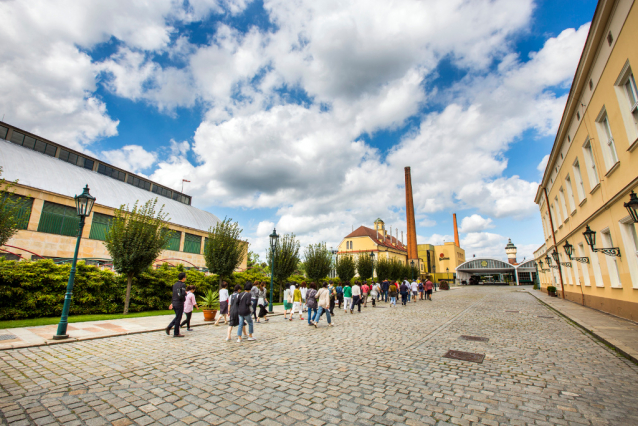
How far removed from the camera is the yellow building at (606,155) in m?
8.97

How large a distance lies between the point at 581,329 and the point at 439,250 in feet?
267

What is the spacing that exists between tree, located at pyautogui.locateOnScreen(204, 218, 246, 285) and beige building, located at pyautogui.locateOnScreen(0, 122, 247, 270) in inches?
150

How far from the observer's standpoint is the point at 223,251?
21.2 meters

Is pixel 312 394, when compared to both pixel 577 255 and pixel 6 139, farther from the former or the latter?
pixel 6 139

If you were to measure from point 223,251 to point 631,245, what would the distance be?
20975 mm

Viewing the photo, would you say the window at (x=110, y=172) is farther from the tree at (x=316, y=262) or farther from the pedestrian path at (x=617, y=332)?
the pedestrian path at (x=617, y=332)

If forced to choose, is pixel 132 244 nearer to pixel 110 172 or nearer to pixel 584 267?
pixel 584 267

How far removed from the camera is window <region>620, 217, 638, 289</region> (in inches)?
388

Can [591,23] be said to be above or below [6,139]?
below

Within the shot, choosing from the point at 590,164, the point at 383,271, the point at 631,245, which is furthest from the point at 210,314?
the point at 383,271

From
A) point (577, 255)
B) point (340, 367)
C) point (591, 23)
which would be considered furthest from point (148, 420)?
point (577, 255)

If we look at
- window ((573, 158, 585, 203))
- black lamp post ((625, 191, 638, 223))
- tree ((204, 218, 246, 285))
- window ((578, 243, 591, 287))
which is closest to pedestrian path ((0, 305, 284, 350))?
tree ((204, 218, 246, 285))

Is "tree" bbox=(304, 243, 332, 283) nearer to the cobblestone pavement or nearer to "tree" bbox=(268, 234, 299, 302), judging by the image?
"tree" bbox=(268, 234, 299, 302)

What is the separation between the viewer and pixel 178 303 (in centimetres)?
909
